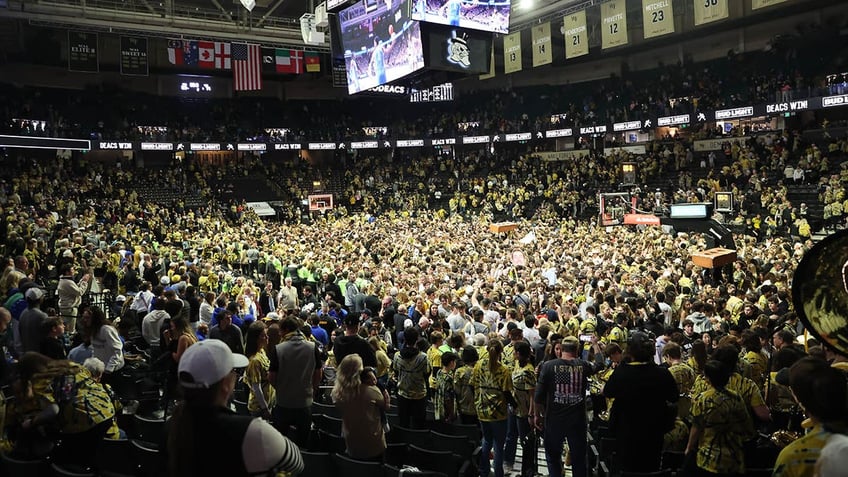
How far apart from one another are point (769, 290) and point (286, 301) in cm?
916

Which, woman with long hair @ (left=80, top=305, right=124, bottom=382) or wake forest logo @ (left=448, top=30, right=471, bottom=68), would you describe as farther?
wake forest logo @ (left=448, top=30, right=471, bottom=68)

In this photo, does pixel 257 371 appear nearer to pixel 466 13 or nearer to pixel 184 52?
pixel 466 13

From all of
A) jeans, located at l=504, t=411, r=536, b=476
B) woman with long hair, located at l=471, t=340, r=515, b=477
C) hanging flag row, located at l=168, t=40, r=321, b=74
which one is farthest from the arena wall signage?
woman with long hair, located at l=471, t=340, r=515, b=477

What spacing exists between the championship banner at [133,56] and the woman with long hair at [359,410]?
25.8 meters

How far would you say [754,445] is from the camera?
15.7 feet

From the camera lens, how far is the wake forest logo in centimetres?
1917

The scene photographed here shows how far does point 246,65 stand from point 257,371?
90.3 feet

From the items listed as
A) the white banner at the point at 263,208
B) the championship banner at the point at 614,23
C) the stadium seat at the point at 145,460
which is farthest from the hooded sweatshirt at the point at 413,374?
the white banner at the point at 263,208

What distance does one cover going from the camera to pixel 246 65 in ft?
99.8

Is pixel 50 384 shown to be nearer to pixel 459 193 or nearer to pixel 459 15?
pixel 459 15

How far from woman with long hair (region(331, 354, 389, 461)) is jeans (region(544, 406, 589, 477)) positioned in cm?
165

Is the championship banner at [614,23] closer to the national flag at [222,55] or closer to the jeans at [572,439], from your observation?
the national flag at [222,55]

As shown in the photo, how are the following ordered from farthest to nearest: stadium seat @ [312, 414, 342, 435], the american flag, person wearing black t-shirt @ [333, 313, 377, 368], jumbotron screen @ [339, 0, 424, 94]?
→ the american flag
jumbotron screen @ [339, 0, 424, 94]
person wearing black t-shirt @ [333, 313, 377, 368]
stadium seat @ [312, 414, 342, 435]

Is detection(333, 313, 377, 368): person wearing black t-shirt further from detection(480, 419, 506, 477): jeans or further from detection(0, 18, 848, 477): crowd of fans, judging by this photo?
detection(480, 419, 506, 477): jeans
